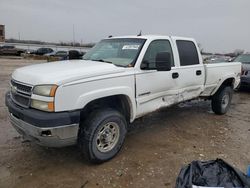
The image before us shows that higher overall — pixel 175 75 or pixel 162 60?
pixel 162 60

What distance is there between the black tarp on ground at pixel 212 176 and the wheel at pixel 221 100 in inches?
133

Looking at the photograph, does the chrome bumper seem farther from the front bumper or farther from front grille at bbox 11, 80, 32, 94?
front grille at bbox 11, 80, 32, 94

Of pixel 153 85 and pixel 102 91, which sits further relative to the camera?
pixel 153 85

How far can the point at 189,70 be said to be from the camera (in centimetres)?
487

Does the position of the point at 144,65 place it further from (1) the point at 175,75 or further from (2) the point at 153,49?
(1) the point at 175,75

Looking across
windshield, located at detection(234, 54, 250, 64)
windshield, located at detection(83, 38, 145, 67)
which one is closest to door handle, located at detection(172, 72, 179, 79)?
windshield, located at detection(83, 38, 145, 67)

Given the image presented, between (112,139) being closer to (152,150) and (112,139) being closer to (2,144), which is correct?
(152,150)

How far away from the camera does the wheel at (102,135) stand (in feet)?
10.7

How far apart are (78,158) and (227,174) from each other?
84.5 inches

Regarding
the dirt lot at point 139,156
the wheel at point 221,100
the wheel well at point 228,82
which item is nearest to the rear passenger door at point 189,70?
the dirt lot at point 139,156

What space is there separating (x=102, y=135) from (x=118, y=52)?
5.15 ft

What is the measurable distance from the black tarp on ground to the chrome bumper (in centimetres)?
145

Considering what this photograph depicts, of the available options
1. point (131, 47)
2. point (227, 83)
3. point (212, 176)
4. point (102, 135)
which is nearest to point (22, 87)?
point (102, 135)

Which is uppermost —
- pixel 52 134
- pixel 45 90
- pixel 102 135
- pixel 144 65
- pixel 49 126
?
pixel 144 65
